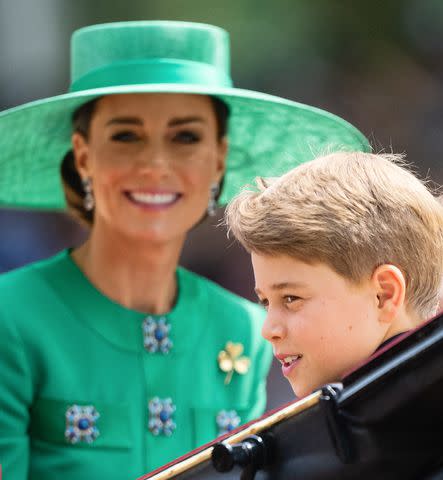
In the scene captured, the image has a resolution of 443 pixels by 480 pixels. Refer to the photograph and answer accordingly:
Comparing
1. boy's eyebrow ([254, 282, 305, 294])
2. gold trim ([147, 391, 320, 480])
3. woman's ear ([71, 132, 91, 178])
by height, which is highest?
woman's ear ([71, 132, 91, 178])

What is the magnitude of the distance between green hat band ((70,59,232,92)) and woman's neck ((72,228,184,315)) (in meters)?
0.36

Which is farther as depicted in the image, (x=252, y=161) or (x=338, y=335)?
(x=252, y=161)

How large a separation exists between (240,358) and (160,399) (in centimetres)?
26

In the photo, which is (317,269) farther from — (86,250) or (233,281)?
(233,281)

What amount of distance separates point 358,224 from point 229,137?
1.33 meters

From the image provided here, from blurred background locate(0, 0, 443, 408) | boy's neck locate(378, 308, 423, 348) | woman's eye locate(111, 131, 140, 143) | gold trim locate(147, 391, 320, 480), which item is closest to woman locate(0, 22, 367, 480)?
woman's eye locate(111, 131, 140, 143)

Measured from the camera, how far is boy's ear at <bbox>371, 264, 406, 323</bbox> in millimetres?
1541

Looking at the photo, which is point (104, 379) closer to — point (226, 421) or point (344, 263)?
point (226, 421)

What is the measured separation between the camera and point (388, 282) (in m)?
1.55

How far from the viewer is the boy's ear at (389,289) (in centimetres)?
154

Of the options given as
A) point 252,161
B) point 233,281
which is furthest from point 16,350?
point 233,281

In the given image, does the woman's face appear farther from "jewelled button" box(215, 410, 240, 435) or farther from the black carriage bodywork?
the black carriage bodywork

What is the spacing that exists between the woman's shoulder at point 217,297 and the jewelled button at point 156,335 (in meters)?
0.17

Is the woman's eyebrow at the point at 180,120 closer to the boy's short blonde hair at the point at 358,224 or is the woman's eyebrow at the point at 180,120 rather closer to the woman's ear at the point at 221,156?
the woman's ear at the point at 221,156
